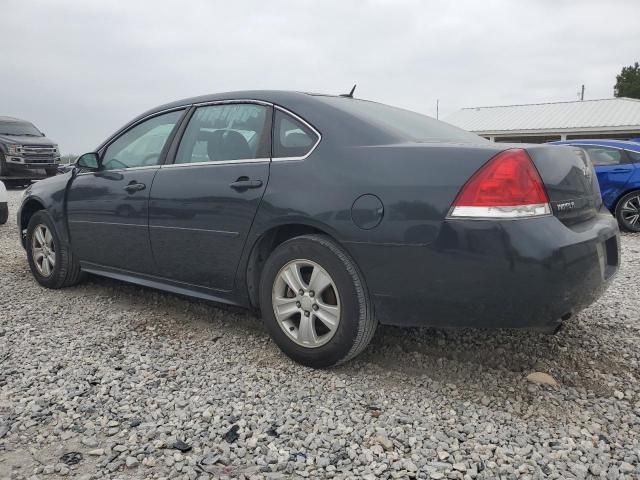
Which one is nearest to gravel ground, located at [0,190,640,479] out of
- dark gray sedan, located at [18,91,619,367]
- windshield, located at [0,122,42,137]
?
dark gray sedan, located at [18,91,619,367]

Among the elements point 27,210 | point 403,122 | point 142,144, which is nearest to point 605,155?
point 403,122

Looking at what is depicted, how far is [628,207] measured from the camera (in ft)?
26.7

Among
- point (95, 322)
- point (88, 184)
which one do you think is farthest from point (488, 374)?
point (88, 184)

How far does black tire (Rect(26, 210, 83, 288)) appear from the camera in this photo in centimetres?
439

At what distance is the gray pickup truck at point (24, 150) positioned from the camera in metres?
14.9

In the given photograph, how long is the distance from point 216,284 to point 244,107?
1119mm

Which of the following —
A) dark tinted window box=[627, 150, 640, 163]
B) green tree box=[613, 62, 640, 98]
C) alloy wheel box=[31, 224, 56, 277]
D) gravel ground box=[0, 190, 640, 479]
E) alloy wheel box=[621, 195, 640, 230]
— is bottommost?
gravel ground box=[0, 190, 640, 479]

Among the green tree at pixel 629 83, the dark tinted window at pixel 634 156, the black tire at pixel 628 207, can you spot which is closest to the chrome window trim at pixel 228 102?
the black tire at pixel 628 207

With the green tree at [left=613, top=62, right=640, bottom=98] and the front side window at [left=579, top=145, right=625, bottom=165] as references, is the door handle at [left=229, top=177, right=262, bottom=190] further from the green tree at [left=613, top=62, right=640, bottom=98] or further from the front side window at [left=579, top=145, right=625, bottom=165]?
the green tree at [left=613, top=62, right=640, bottom=98]

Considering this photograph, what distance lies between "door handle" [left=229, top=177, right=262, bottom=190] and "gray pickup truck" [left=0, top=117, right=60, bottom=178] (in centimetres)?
1453

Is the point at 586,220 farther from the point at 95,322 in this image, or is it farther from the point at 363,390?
the point at 95,322

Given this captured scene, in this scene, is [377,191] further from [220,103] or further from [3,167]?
[3,167]

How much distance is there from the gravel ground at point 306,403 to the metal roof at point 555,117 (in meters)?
23.0

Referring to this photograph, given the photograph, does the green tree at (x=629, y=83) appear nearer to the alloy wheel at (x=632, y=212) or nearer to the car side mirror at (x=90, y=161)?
the alloy wheel at (x=632, y=212)
